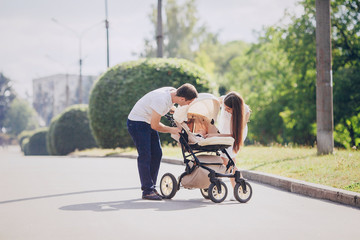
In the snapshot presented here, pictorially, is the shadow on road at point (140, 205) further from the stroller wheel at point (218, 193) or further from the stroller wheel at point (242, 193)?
the stroller wheel at point (242, 193)

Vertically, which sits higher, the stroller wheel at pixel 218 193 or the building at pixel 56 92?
the building at pixel 56 92

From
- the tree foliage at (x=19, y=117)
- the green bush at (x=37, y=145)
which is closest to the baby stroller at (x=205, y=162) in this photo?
the green bush at (x=37, y=145)

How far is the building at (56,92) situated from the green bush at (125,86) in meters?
89.9

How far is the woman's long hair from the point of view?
7.61 m

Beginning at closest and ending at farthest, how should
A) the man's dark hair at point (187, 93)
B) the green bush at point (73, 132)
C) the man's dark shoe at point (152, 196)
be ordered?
the man's dark hair at point (187, 93) < the man's dark shoe at point (152, 196) < the green bush at point (73, 132)

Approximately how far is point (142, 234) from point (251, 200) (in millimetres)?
2921

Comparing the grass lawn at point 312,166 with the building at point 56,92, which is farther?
the building at point 56,92

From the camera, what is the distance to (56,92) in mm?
113625

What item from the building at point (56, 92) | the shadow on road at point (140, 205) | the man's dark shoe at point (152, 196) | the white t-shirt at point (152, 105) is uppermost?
the building at point (56, 92)

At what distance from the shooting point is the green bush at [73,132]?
33.1 meters

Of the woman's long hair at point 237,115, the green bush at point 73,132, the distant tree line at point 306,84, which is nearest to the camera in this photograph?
the woman's long hair at point 237,115

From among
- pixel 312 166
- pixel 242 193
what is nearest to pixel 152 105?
pixel 242 193

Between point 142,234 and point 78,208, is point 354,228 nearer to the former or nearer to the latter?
point 142,234

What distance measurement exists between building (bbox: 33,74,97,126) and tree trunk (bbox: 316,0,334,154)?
3971 inches
